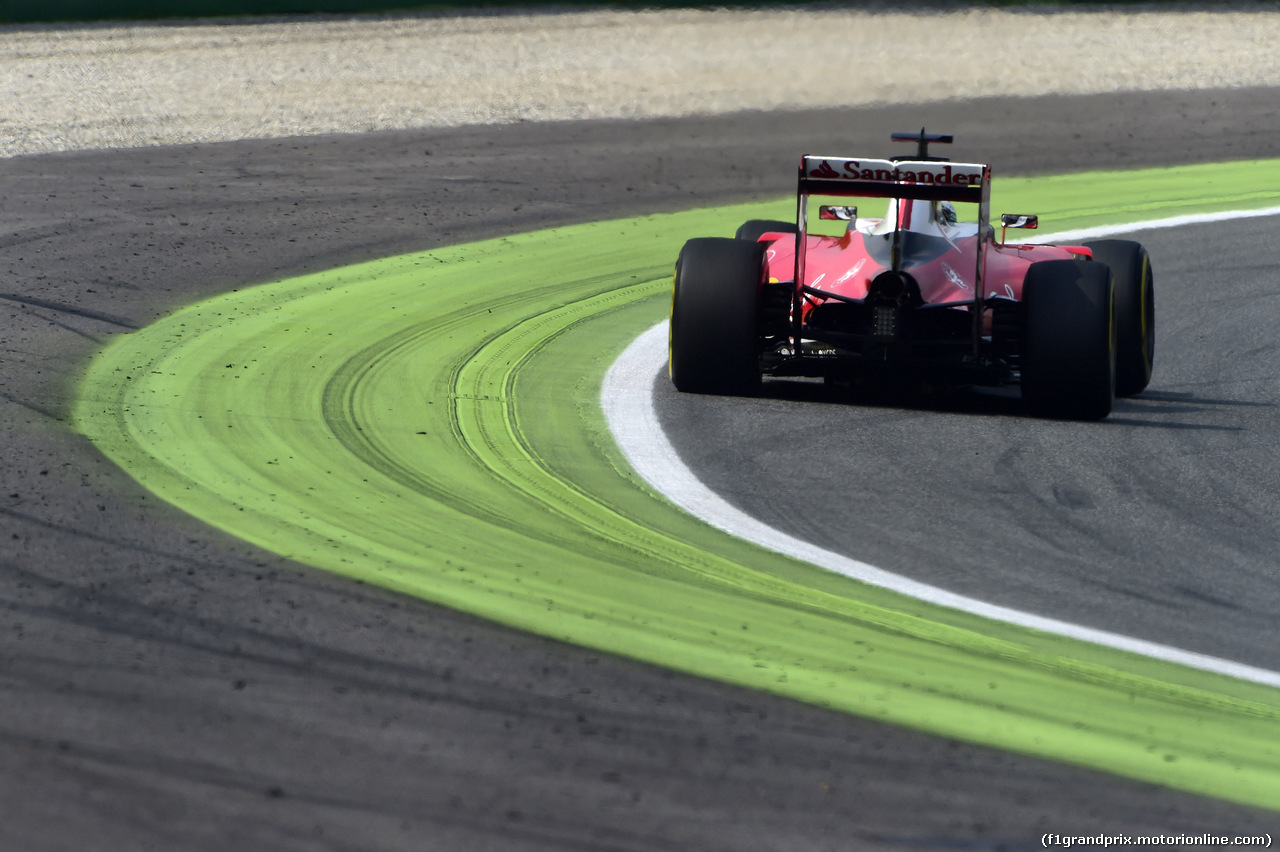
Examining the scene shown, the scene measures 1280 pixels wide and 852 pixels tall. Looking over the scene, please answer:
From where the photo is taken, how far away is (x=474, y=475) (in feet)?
23.1

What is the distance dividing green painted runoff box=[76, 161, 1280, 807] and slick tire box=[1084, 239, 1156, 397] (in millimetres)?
2879

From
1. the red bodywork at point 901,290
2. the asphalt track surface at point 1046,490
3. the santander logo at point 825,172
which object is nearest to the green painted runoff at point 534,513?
the asphalt track surface at point 1046,490

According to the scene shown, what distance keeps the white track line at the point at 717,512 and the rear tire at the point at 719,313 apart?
1.20 feet

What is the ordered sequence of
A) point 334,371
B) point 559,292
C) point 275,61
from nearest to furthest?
point 334,371, point 559,292, point 275,61

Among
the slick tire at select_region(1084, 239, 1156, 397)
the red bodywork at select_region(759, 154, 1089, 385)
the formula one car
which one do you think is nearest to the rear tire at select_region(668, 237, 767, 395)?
the formula one car

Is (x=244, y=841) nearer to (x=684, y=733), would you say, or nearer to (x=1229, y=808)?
(x=684, y=733)

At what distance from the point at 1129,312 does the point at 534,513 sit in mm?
3995

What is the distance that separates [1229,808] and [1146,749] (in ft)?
1.17

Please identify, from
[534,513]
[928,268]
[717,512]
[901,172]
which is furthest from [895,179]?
[534,513]

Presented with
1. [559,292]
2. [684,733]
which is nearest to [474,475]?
[684,733]

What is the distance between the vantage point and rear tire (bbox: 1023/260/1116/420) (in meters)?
7.95

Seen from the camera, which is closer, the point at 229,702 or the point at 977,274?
the point at 229,702

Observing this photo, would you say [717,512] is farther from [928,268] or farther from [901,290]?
[928,268]

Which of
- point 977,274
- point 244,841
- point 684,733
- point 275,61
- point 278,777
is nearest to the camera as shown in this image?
point 244,841
